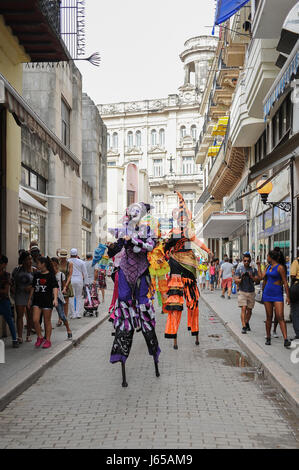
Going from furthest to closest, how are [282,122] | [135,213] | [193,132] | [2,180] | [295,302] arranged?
[193,132] < [282,122] < [2,180] < [295,302] < [135,213]

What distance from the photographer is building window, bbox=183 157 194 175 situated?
234 ft

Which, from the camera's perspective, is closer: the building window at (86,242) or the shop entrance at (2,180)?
the shop entrance at (2,180)

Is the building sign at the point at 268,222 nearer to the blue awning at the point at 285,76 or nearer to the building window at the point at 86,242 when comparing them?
the blue awning at the point at 285,76

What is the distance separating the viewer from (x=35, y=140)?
15898 mm

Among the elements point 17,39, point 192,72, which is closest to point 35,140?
point 17,39

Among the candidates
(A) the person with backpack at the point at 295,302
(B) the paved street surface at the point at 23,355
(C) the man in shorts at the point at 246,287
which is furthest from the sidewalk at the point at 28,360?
(A) the person with backpack at the point at 295,302

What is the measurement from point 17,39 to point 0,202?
3145 mm

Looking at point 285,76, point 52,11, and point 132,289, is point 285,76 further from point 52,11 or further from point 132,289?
point 52,11

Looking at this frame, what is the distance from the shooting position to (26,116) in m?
7.81

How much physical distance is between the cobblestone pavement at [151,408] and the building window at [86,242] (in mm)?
17851

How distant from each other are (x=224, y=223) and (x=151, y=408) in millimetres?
22343

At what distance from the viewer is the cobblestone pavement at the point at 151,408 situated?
4598mm

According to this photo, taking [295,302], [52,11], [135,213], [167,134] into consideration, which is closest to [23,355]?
[135,213]

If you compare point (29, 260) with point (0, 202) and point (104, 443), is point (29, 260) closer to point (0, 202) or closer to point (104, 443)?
point (0, 202)
